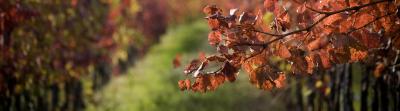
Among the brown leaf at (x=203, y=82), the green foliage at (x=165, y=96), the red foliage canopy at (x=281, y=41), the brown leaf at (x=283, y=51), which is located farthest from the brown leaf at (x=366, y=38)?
the green foliage at (x=165, y=96)

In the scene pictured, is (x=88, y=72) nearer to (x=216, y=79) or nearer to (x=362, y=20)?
(x=216, y=79)

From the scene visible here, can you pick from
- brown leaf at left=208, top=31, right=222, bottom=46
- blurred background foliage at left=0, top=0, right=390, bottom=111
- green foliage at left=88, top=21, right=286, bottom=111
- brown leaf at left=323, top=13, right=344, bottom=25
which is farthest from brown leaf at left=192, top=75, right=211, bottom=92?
green foliage at left=88, top=21, right=286, bottom=111

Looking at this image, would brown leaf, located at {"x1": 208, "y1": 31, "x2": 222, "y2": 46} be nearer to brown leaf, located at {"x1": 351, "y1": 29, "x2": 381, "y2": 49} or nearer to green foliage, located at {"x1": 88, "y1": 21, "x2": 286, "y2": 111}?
brown leaf, located at {"x1": 351, "y1": 29, "x2": 381, "y2": 49}

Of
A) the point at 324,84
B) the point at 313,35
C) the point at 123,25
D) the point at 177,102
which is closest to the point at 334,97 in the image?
the point at 324,84

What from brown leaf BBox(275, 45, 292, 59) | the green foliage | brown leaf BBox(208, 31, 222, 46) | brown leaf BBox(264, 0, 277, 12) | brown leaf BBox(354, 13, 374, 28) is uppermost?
brown leaf BBox(264, 0, 277, 12)

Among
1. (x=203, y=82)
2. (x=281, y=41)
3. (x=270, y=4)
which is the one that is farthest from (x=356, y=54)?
(x=203, y=82)

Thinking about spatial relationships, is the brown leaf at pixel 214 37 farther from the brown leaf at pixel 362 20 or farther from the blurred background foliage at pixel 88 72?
the blurred background foliage at pixel 88 72

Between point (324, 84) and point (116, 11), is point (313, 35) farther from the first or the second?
point (116, 11)

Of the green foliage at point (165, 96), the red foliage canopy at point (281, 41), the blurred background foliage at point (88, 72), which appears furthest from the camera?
the green foliage at point (165, 96)
